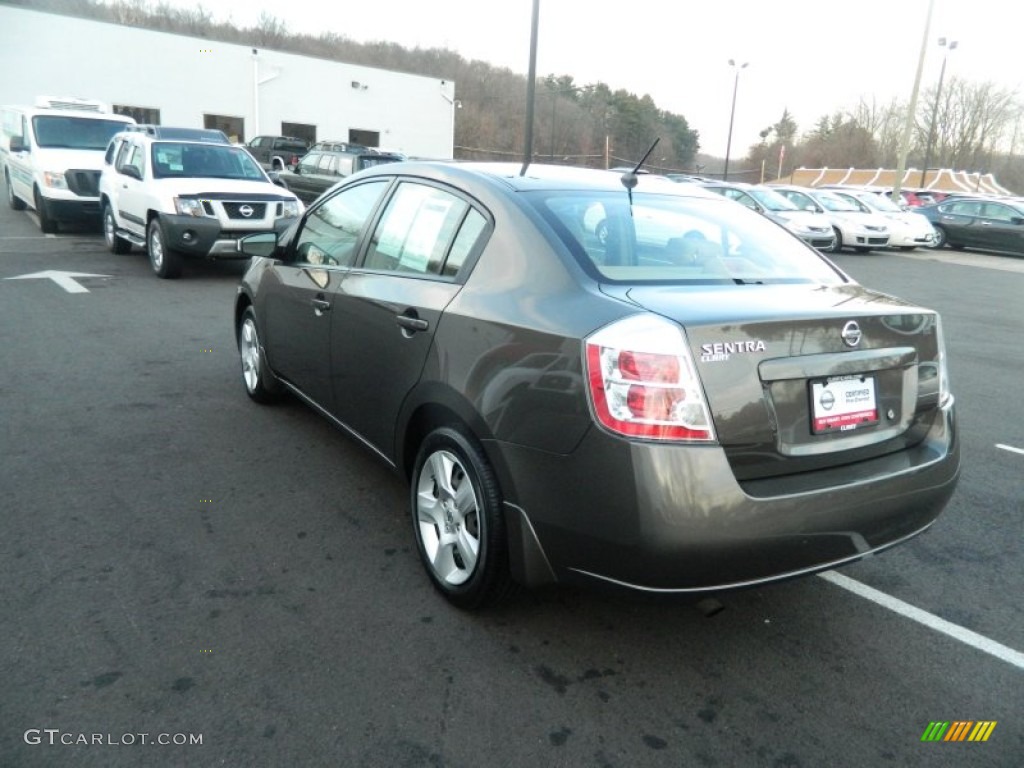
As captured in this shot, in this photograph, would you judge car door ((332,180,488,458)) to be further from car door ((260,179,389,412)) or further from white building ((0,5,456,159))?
white building ((0,5,456,159))

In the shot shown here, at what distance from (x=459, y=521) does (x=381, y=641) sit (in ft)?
1.69

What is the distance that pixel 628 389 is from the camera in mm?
2422

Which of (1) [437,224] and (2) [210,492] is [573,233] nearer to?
(1) [437,224]

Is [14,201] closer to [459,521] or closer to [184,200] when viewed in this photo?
[184,200]

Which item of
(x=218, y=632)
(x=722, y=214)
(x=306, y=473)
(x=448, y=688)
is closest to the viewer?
(x=448, y=688)

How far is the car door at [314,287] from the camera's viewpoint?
4.05 meters

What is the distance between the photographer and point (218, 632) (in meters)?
2.89

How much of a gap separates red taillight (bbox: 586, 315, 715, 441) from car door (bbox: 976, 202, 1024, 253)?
24469 millimetres

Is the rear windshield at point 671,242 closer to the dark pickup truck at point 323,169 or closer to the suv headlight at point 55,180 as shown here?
the suv headlight at point 55,180

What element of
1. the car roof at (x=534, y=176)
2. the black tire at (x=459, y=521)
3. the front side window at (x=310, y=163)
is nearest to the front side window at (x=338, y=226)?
the car roof at (x=534, y=176)

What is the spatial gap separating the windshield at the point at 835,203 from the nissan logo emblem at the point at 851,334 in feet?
66.2

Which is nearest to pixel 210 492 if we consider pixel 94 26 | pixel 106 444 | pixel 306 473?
pixel 306 473

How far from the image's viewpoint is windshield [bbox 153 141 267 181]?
11.1 meters

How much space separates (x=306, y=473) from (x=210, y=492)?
51 centimetres
